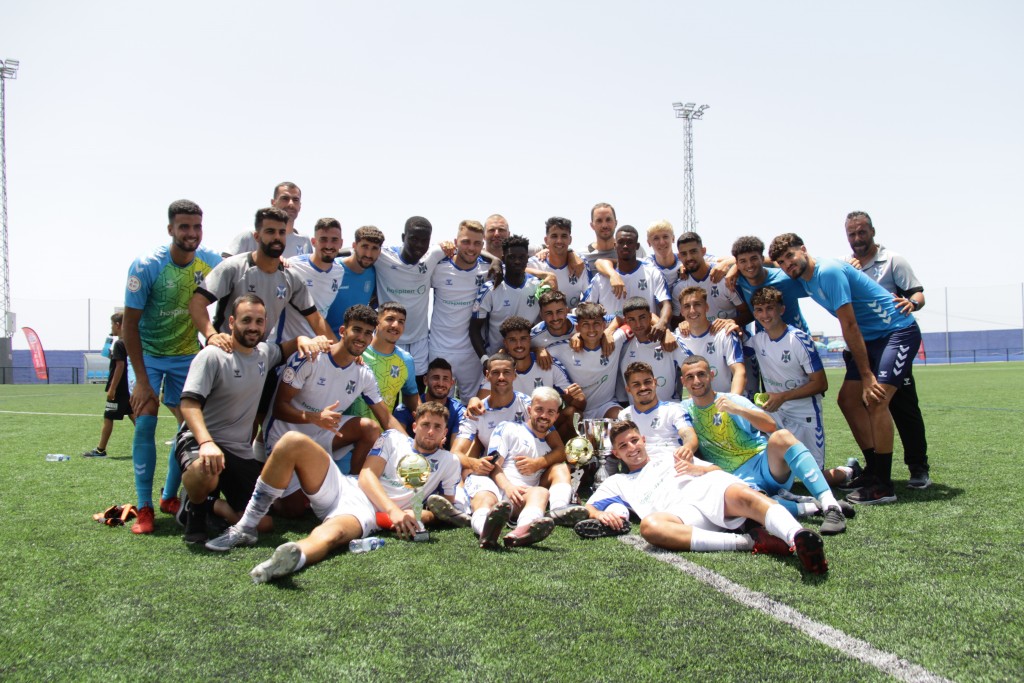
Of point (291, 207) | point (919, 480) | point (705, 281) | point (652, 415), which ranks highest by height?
point (291, 207)

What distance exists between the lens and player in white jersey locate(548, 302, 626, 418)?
242 inches

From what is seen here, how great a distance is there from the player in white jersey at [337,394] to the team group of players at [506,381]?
0.05 feet

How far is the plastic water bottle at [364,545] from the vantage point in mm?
4005

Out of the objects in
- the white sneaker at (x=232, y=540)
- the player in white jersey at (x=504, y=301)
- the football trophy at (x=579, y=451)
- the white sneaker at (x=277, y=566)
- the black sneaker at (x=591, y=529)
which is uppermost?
the player in white jersey at (x=504, y=301)

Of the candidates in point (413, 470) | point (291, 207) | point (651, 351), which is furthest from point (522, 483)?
point (291, 207)

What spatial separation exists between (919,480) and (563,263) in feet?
11.6

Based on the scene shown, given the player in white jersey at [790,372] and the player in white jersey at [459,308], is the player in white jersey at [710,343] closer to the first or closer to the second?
the player in white jersey at [790,372]

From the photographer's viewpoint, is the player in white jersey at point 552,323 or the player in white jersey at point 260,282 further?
the player in white jersey at point 552,323

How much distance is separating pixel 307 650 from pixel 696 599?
163 centimetres

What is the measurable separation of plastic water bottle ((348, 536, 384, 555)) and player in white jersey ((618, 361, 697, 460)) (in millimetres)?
2073

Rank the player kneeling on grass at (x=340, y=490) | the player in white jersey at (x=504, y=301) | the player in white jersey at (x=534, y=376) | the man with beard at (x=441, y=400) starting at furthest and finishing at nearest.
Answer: the player in white jersey at (x=504, y=301) < the player in white jersey at (x=534, y=376) < the man with beard at (x=441, y=400) < the player kneeling on grass at (x=340, y=490)

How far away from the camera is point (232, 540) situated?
13.3 feet

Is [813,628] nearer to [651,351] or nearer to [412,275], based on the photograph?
[651,351]

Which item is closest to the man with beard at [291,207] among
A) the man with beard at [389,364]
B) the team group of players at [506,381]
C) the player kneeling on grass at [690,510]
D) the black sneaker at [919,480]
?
the team group of players at [506,381]
